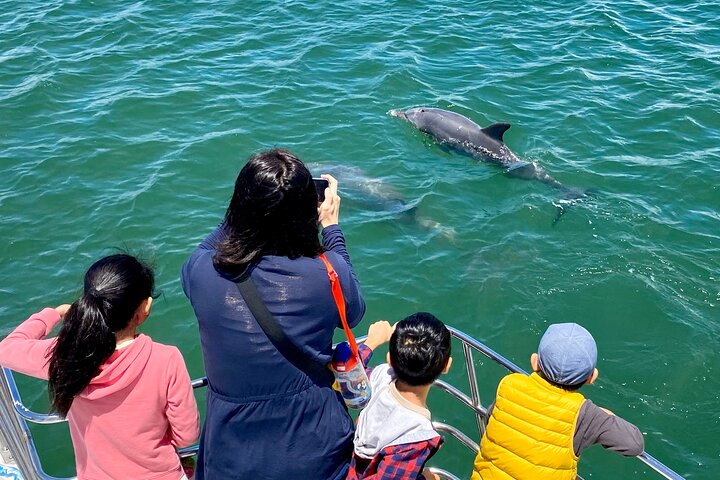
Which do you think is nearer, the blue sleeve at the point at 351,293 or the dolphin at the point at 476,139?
the blue sleeve at the point at 351,293

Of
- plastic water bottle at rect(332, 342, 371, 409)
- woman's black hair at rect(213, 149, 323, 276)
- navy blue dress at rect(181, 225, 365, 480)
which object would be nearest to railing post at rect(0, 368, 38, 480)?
navy blue dress at rect(181, 225, 365, 480)

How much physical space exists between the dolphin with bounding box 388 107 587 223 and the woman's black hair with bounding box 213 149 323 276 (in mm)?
7309

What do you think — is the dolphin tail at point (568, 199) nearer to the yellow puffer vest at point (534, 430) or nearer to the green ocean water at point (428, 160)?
the green ocean water at point (428, 160)

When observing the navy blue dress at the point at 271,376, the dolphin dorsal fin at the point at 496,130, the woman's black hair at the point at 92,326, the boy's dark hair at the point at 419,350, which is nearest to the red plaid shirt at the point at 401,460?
the navy blue dress at the point at 271,376

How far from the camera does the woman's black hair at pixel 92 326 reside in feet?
9.89

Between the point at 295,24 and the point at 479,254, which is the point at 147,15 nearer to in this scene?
the point at 295,24

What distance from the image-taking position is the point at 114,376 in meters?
3.14

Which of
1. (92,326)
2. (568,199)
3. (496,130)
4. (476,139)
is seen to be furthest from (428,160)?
(92,326)

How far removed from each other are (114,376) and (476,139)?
8409 mm

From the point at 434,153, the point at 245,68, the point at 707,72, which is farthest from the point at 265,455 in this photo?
the point at 707,72

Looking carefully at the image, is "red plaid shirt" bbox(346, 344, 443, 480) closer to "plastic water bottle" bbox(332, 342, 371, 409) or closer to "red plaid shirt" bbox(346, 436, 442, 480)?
"red plaid shirt" bbox(346, 436, 442, 480)

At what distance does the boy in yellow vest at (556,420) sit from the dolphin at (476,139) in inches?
251

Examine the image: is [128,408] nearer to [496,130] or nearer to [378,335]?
[378,335]

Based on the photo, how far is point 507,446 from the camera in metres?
3.57
